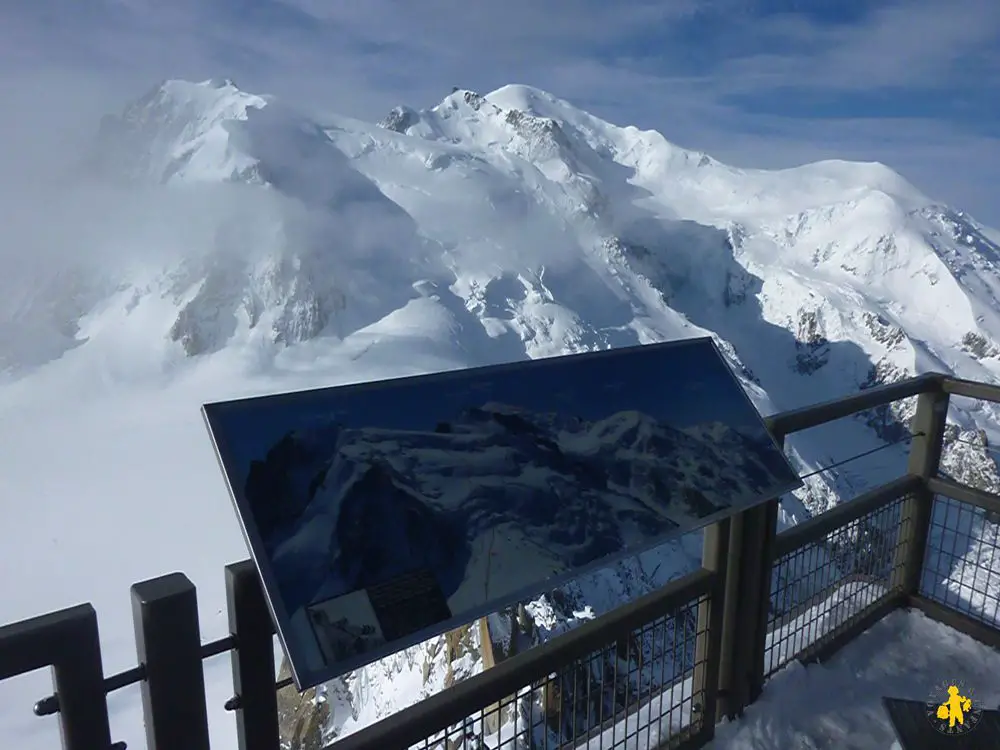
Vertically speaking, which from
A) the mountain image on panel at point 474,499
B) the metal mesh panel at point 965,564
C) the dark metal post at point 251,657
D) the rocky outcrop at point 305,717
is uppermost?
the mountain image on panel at point 474,499

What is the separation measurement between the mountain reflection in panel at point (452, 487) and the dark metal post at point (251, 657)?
147 millimetres

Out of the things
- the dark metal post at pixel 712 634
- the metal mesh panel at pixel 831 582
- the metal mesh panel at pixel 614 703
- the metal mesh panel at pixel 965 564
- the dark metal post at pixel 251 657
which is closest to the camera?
the dark metal post at pixel 251 657

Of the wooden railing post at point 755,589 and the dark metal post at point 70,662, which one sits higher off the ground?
the dark metal post at point 70,662

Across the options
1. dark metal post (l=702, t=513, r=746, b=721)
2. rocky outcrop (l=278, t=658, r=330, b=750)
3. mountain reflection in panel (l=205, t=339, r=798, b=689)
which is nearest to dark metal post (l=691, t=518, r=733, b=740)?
dark metal post (l=702, t=513, r=746, b=721)

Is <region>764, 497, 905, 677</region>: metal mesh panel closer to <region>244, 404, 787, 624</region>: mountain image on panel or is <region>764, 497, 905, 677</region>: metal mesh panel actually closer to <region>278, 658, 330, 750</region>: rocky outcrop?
<region>244, 404, 787, 624</region>: mountain image on panel

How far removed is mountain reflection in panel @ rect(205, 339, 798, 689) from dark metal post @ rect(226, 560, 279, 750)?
0.48ft

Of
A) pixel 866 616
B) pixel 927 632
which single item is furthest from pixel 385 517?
pixel 927 632

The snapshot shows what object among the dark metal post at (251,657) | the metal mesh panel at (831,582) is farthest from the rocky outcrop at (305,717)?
the dark metal post at (251,657)

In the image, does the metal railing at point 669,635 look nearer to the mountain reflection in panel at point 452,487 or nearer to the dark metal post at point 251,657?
the dark metal post at point 251,657

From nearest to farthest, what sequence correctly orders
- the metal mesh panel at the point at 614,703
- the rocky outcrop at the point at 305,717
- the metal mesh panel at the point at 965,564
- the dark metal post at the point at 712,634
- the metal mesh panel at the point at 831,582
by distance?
1. the metal mesh panel at the point at 614,703
2. the dark metal post at the point at 712,634
3. the metal mesh panel at the point at 831,582
4. the metal mesh panel at the point at 965,564
5. the rocky outcrop at the point at 305,717

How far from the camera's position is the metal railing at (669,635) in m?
1.13

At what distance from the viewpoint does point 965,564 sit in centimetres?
313

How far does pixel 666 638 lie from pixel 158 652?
1.44 meters

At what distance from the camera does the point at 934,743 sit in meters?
1.92
